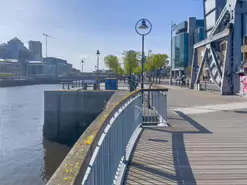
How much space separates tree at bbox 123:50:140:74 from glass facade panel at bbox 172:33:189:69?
34186 millimetres

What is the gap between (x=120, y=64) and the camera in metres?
70.3

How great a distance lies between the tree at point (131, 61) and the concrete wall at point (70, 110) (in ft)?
117

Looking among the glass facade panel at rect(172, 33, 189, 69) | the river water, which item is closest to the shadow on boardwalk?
the river water

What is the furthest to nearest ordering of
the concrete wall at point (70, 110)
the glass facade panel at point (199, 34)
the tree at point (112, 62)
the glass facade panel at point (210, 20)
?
the glass facade panel at point (199, 34)
the tree at point (112, 62)
the glass facade panel at point (210, 20)
the concrete wall at point (70, 110)

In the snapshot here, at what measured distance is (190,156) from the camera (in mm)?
5145

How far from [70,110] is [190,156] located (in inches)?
706

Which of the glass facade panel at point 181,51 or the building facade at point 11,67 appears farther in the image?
the building facade at point 11,67

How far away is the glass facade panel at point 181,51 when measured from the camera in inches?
3590

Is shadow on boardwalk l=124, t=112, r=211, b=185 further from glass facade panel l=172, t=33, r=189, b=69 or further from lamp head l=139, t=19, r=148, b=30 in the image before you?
glass facade panel l=172, t=33, r=189, b=69

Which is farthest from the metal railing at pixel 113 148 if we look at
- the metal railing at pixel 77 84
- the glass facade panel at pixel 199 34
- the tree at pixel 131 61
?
the glass facade panel at pixel 199 34

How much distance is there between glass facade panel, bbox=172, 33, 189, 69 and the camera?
299ft

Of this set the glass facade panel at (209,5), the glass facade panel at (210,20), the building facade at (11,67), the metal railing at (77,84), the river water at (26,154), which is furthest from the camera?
the building facade at (11,67)

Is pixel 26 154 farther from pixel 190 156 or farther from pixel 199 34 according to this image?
pixel 199 34

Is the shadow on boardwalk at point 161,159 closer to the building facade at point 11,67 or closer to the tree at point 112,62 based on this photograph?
the tree at point 112,62
